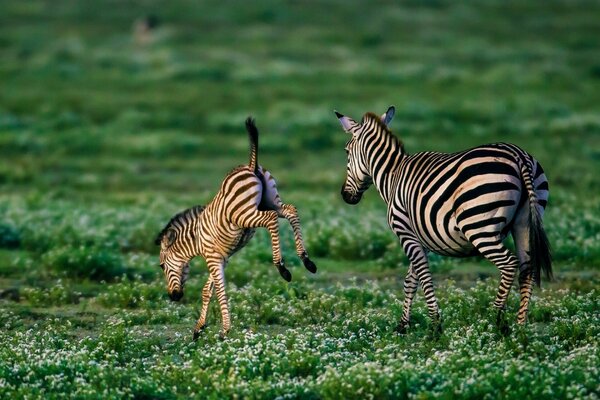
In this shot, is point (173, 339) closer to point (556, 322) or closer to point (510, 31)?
point (556, 322)

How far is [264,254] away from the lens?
59.2 feet

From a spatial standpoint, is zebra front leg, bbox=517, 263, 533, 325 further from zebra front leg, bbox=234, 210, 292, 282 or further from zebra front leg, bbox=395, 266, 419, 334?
zebra front leg, bbox=234, 210, 292, 282

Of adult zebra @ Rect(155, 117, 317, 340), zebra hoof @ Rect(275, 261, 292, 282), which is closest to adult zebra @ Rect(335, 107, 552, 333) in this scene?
adult zebra @ Rect(155, 117, 317, 340)

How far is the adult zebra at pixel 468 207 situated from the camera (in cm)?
1140

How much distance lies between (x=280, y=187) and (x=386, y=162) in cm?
1389

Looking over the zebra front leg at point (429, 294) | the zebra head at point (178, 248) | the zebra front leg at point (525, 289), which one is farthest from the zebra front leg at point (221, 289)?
the zebra front leg at point (525, 289)

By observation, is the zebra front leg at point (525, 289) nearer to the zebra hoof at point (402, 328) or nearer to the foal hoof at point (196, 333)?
the zebra hoof at point (402, 328)

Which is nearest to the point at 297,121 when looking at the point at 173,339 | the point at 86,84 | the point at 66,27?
the point at 86,84

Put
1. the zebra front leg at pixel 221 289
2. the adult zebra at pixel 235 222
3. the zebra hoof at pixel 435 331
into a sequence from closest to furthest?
the zebra hoof at pixel 435 331 < the adult zebra at pixel 235 222 < the zebra front leg at pixel 221 289

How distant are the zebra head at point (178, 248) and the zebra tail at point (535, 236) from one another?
393 cm

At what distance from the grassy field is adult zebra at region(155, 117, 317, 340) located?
66 cm

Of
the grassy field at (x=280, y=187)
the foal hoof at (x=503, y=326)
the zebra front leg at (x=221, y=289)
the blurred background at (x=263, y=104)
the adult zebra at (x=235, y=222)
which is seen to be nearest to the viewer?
the grassy field at (x=280, y=187)

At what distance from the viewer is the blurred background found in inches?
781

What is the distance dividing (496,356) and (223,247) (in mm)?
3484
